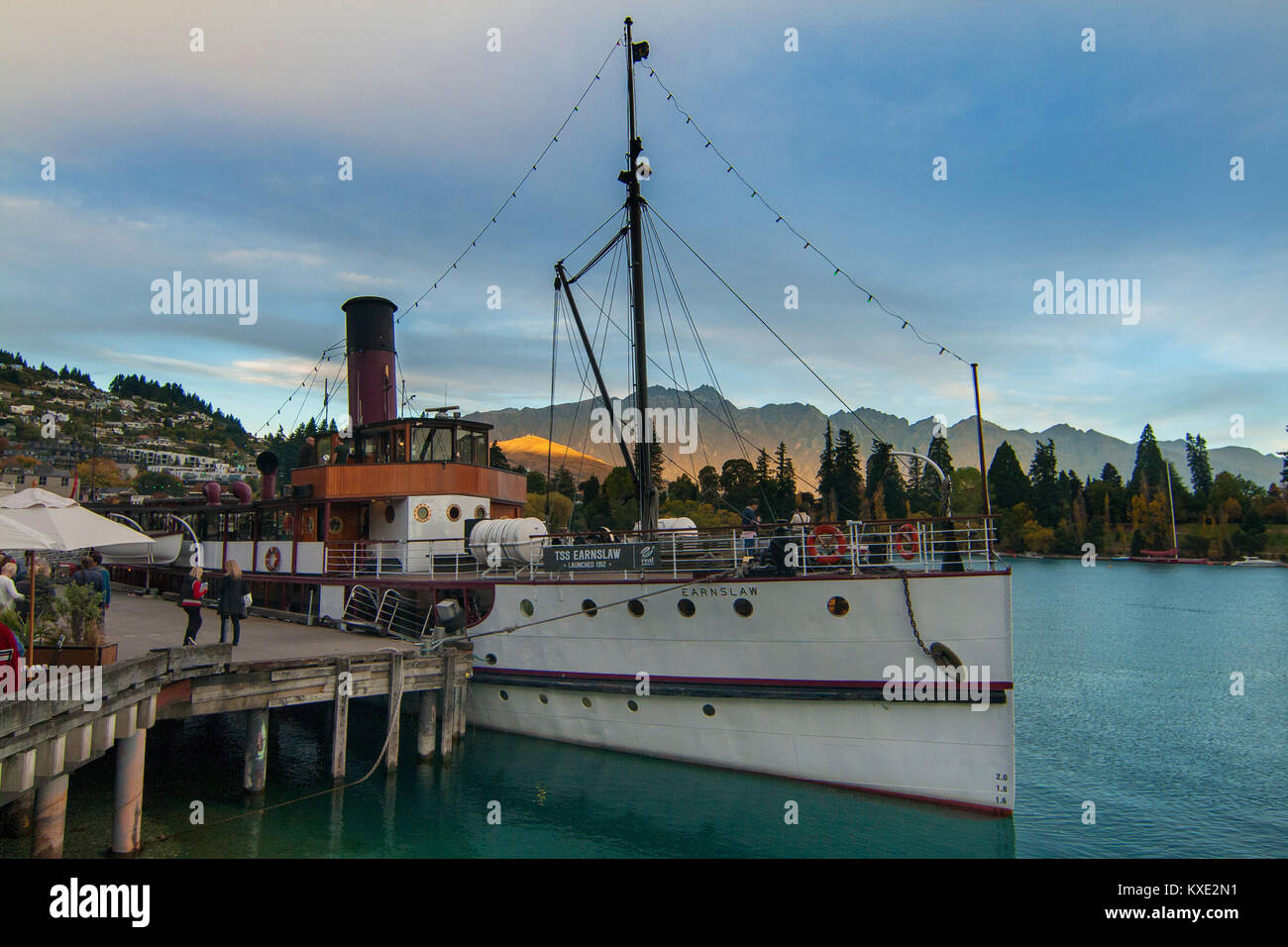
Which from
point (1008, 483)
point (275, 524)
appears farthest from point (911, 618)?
point (1008, 483)

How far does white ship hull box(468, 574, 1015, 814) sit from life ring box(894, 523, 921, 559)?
2.22 feet

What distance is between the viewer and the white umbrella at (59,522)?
31.9ft

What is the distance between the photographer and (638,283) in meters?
16.9

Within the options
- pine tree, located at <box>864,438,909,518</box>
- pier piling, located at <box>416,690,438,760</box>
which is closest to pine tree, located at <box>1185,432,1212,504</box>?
pine tree, located at <box>864,438,909,518</box>

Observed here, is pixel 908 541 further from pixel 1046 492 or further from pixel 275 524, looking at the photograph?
pixel 1046 492

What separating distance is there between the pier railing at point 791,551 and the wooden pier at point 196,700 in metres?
2.72

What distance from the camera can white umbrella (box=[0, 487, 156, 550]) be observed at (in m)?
9.72

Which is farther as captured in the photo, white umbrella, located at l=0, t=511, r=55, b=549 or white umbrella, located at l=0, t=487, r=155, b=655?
white umbrella, located at l=0, t=487, r=155, b=655

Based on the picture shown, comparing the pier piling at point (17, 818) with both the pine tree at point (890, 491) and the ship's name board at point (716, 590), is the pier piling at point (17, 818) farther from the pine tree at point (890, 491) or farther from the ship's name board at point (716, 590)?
the pine tree at point (890, 491)

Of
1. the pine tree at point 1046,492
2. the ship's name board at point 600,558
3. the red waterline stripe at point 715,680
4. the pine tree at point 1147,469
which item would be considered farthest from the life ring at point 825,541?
the pine tree at point 1147,469

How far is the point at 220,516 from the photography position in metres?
24.8

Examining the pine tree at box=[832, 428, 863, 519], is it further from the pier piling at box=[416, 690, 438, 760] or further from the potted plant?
the potted plant

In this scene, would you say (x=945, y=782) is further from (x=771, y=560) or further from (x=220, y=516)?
(x=220, y=516)
